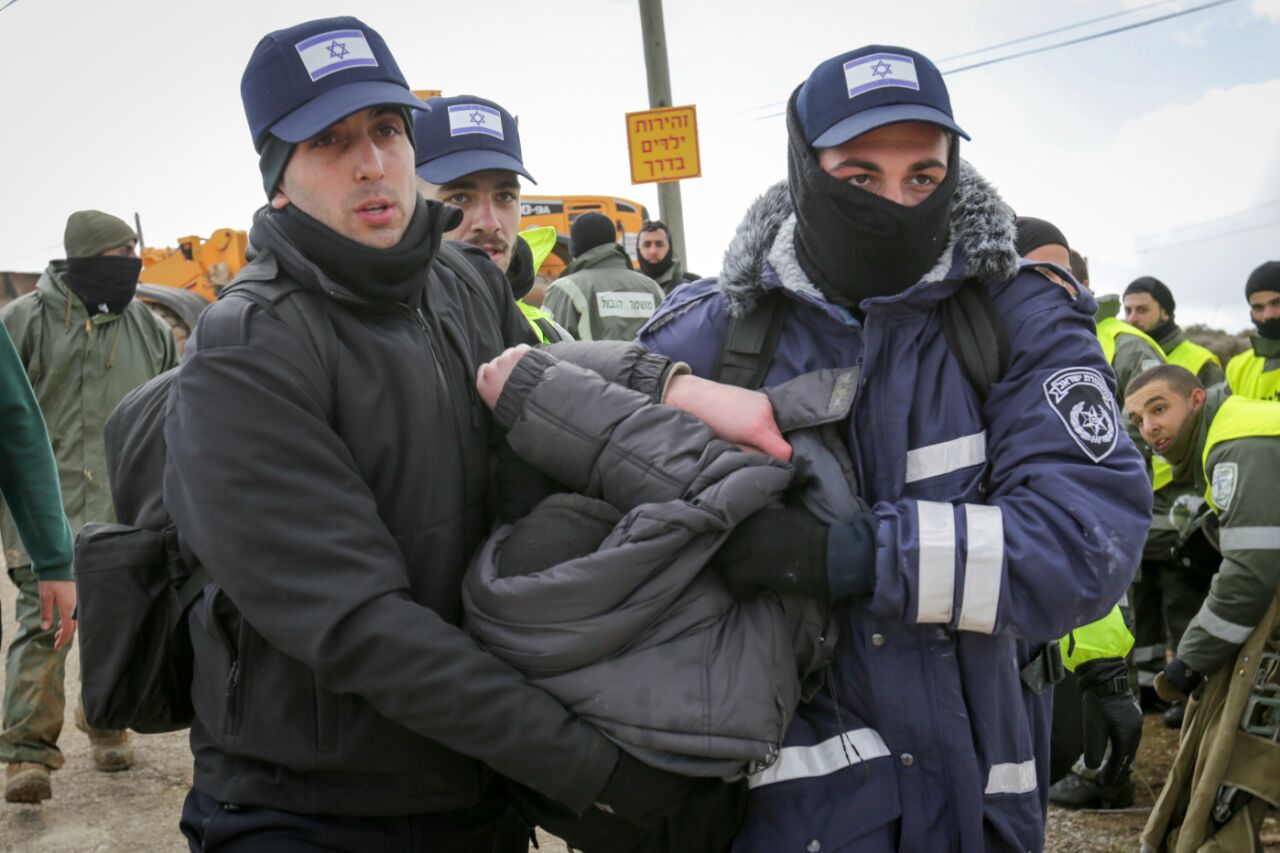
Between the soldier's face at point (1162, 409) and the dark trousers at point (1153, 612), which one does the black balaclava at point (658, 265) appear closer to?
the dark trousers at point (1153, 612)

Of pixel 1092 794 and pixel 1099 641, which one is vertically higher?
pixel 1099 641

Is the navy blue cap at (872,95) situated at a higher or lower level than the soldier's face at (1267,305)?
higher

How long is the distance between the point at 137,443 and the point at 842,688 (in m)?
1.46

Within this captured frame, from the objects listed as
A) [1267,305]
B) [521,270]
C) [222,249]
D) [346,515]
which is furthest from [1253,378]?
[222,249]

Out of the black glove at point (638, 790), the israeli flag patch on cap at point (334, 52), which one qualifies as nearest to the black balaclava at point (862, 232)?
the israeli flag patch on cap at point (334, 52)

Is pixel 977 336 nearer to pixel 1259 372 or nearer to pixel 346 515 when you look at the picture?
pixel 346 515

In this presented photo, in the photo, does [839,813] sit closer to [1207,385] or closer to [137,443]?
[137,443]

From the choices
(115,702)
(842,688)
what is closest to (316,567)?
(115,702)

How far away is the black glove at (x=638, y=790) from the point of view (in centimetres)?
204

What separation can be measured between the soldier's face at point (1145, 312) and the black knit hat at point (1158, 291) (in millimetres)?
23

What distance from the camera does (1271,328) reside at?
7.08 meters

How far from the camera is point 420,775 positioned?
7.41 ft

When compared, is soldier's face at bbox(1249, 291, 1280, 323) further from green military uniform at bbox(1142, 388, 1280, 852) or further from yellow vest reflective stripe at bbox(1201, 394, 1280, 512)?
green military uniform at bbox(1142, 388, 1280, 852)

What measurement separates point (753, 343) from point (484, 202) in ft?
5.28
